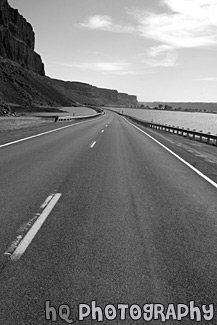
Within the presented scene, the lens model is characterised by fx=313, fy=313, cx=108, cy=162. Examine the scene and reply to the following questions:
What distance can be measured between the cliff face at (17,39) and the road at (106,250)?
146 m

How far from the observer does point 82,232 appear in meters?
4.64

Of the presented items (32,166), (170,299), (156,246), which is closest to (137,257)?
(156,246)

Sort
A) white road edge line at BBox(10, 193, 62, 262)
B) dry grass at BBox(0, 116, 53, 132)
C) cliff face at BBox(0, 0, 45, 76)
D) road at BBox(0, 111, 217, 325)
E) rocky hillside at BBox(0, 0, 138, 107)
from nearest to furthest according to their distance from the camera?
road at BBox(0, 111, 217, 325) → white road edge line at BBox(10, 193, 62, 262) → dry grass at BBox(0, 116, 53, 132) → rocky hillside at BBox(0, 0, 138, 107) → cliff face at BBox(0, 0, 45, 76)

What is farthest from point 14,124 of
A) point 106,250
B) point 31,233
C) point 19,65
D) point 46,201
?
point 19,65

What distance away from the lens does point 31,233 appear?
4523 mm

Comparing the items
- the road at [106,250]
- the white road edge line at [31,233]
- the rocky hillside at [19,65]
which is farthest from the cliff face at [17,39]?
the white road edge line at [31,233]

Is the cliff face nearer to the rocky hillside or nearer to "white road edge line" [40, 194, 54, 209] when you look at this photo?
the rocky hillside

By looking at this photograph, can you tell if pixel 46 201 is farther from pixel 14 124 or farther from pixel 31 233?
pixel 14 124

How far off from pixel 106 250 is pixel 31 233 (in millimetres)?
1177

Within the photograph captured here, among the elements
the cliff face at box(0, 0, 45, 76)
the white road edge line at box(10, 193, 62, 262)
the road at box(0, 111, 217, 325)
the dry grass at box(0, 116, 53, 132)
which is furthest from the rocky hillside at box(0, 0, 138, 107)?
the white road edge line at box(10, 193, 62, 262)

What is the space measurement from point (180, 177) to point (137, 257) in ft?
18.0

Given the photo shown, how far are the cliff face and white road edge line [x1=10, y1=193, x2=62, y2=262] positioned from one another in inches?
5781

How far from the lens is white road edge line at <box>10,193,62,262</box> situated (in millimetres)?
3879

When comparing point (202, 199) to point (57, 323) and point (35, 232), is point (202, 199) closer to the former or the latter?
point (35, 232)
